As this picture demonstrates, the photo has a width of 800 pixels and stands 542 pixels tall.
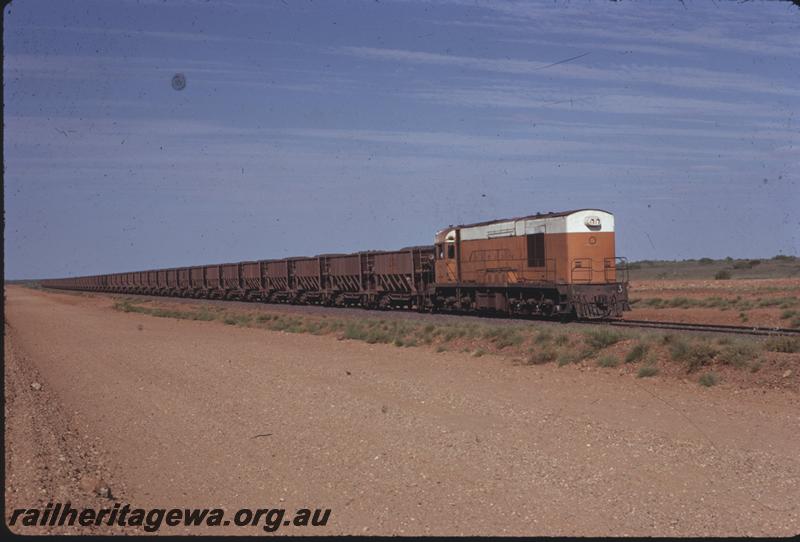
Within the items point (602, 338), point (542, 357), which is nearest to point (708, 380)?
point (602, 338)

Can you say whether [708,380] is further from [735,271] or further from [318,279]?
[735,271]

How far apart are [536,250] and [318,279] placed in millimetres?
22275

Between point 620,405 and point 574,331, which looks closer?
point 620,405

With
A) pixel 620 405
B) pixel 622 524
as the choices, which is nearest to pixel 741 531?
pixel 622 524

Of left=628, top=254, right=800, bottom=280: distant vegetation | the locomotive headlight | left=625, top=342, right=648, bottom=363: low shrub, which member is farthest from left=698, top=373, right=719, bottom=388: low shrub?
left=628, top=254, right=800, bottom=280: distant vegetation

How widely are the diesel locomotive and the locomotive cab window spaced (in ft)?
0.12

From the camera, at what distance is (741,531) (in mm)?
7168

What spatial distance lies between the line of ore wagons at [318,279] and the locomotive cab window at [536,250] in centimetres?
793

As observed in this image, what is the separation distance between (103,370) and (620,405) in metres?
13.5

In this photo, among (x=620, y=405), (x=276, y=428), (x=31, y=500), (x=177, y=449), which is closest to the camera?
(x=31, y=500)

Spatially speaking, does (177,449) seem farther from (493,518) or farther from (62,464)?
(493,518)

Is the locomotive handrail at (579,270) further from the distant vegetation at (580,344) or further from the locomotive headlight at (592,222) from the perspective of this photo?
the distant vegetation at (580,344)

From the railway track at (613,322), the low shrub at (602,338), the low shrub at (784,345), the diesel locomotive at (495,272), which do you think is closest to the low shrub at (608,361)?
the low shrub at (602,338)

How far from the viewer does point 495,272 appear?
29.0 metres
